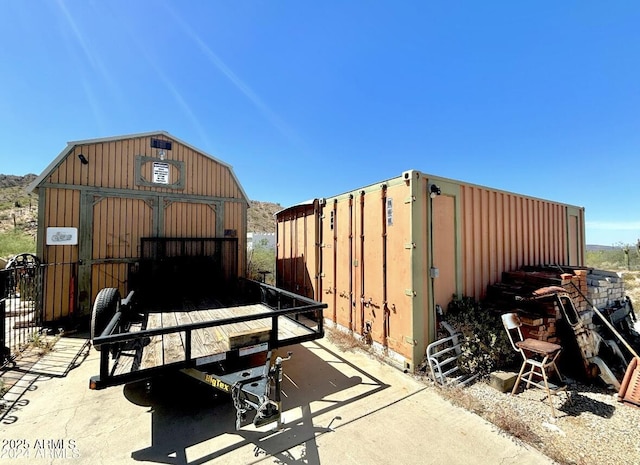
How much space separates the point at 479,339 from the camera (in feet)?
13.5

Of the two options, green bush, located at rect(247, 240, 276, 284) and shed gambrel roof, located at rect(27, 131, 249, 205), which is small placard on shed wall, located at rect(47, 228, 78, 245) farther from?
green bush, located at rect(247, 240, 276, 284)

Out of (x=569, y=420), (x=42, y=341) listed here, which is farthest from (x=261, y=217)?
(x=569, y=420)

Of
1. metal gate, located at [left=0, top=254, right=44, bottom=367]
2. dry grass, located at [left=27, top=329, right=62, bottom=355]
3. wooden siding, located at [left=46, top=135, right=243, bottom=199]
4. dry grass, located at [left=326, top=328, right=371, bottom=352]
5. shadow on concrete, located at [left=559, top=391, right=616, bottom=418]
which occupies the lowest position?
shadow on concrete, located at [left=559, top=391, right=616, bottom=418]

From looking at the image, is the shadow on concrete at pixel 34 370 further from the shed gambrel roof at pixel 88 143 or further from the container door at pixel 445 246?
the container door at pixel 445 246

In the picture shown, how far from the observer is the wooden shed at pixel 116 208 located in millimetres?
5781

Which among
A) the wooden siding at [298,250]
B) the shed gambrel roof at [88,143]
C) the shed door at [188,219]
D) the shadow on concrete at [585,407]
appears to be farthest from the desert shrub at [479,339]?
the shed gambrel roof at [88,143]

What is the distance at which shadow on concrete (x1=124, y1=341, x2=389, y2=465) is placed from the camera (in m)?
2.54

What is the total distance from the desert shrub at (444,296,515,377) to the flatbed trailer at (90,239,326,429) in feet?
7.42

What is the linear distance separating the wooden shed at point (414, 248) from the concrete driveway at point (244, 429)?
3.51ft

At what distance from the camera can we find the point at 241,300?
566cm

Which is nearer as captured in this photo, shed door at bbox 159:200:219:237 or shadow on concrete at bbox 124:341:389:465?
shadow on concrete at bbox 124:341:389:465

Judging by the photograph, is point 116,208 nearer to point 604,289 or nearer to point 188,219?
point 188,219

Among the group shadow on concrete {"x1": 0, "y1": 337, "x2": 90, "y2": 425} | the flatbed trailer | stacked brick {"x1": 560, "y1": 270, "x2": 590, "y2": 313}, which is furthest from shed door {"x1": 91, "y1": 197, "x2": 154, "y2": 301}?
stacked brick {"x1": 560, "y1": 270, "x2": 590, "y2": 313}

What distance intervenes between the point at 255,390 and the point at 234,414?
3.02 feet
